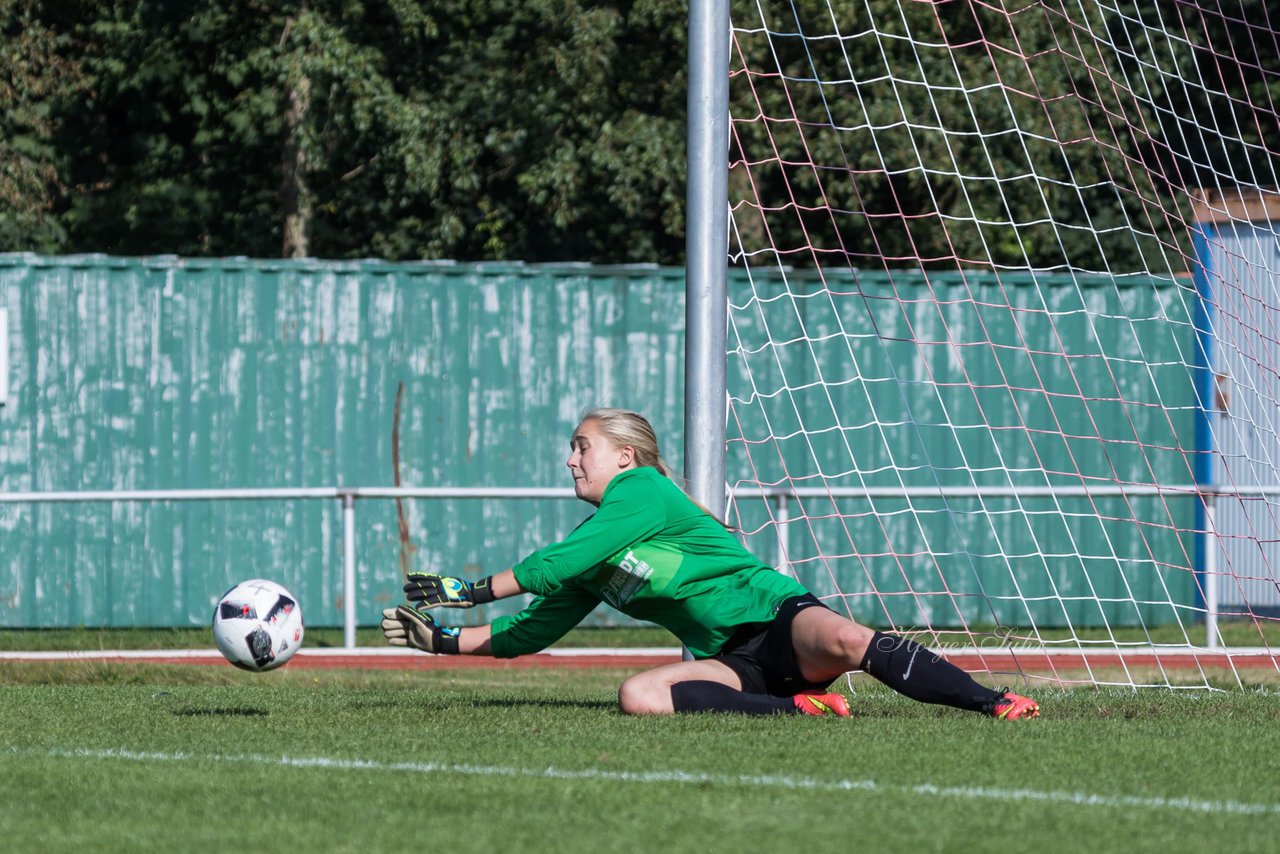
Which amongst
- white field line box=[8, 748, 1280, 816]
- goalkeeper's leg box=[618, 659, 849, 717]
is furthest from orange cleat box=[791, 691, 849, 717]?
white field line box=[8, 748, 1280, 816]

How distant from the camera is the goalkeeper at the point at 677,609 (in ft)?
20.4

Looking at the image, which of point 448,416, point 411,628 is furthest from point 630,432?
point 448,416

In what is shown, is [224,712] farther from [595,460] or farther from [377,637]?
[377,637]

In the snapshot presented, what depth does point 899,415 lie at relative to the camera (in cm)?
1419

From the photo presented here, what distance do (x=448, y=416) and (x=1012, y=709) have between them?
803 centimetres

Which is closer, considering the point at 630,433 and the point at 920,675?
the point at 920,675

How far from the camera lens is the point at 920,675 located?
6258mm

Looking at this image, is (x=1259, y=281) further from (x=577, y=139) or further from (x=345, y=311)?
(x=577, y=139)

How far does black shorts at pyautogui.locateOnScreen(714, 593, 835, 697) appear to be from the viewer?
6465 millimetres

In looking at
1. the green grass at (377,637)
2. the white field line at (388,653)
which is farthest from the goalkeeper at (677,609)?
the green grass at (377,637)

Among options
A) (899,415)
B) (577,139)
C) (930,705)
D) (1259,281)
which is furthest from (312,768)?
(577,139)

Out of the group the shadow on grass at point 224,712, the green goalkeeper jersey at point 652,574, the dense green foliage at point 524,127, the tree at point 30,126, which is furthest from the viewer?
the tree at point 30,126

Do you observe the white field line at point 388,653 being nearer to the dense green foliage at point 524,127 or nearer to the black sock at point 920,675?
the black sock at point 920,675

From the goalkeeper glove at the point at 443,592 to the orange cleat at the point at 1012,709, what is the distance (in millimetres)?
1852
